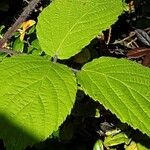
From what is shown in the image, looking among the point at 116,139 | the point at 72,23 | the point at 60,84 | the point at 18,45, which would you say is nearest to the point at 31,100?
the point at 60,84

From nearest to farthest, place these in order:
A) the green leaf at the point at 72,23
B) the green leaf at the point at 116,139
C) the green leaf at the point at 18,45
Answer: the green leaf at the point at 72,23 → the green leaf at the point at 18,45 → the green leaf at the point at 116,139

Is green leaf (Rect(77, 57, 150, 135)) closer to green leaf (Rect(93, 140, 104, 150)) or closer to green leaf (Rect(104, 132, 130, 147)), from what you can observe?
green leaf (Rect(104, 132, 130, 147))

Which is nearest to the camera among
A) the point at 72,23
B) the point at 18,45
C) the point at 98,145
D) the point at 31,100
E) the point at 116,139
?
the point at 31,100

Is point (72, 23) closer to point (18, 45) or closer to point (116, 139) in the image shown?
point (18, 45)

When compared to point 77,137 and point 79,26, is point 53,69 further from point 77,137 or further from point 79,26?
point 77,137

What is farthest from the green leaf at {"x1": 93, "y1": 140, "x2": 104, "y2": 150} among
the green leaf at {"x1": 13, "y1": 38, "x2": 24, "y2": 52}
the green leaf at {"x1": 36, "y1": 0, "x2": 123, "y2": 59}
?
the green leaf at {"x1": 36, "y1": 0, "x2": 123, "y2": 59}

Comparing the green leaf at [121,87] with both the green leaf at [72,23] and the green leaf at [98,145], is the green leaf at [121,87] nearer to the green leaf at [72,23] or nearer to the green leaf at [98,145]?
the green leaf at [72,23]

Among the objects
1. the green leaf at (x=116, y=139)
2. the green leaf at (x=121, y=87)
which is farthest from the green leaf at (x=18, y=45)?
the green leaf at (x=121, y=87)
